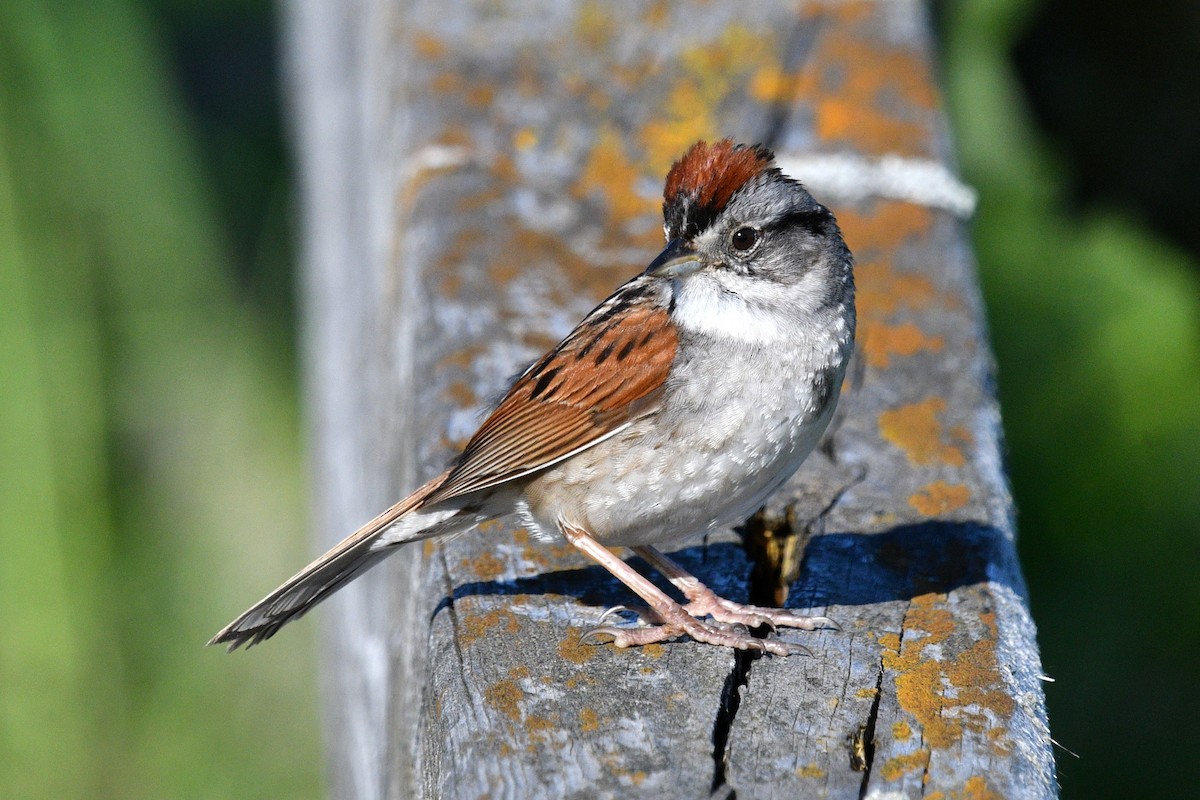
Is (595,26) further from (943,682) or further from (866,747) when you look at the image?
(866,747)

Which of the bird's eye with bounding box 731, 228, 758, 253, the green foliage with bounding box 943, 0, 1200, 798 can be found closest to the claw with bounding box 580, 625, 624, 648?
the bird's eye with bounding box 731, 228, 758, 253

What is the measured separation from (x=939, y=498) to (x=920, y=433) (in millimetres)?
189

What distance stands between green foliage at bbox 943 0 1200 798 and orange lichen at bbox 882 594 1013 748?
1.38 metres

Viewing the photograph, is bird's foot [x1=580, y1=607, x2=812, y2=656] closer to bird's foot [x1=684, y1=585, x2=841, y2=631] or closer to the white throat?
bird's foot [x1=684, y1=585, x2=841, y2=631]

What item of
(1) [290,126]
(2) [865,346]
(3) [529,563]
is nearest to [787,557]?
(3) [529,563]

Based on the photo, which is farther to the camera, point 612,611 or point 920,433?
point 920,433

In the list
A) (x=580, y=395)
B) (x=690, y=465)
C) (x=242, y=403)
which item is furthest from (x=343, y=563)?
(x=242, y=403)

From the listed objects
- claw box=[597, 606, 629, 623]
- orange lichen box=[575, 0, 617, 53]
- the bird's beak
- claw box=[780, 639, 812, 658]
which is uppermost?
orange lichen box=[575, 0, 617, 53]

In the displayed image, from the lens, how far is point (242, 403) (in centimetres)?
548

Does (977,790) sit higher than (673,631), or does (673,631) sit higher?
(673,631)

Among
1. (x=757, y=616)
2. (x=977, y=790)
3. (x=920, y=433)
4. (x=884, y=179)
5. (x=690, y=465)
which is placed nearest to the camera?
(x=977, y=790)

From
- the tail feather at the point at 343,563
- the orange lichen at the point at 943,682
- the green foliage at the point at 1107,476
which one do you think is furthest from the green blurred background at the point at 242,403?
the tail feather at the point at 343,563

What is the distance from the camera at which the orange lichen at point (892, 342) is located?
9.41 ft

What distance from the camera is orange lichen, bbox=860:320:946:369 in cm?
287
